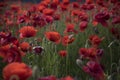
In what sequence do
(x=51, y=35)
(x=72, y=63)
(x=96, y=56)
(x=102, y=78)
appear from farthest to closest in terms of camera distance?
1. (x=72, y=63)
2. (x=51, y=35)
3. (x=96, y=56)
4. (x=102, y=78)

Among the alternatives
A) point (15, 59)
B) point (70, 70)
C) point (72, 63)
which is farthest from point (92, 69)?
point (72, 63)

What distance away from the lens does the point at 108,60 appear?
7.48 ft

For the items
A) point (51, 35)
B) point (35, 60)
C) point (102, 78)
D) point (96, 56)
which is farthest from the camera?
point (35, 60)

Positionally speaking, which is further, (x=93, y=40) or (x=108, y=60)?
(x=108, y=60)

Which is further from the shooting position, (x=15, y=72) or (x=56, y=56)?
(x=56, y=56)

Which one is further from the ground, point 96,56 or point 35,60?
point 96,56

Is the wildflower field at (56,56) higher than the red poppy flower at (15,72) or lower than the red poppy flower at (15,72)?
lower

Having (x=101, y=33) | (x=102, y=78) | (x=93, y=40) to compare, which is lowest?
(x=101, y=33)

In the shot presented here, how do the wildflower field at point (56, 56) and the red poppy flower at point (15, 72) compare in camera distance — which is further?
the wildflower field at point (56, 56)

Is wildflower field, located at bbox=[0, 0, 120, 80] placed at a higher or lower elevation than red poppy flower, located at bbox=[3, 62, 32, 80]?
lower

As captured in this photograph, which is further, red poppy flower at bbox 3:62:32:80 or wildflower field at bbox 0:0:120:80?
wildflower field at bbox 0:0:120:80

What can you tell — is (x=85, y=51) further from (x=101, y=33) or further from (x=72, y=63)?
(x=101, y=33)

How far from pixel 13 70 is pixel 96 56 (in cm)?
71

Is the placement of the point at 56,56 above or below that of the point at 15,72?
below
